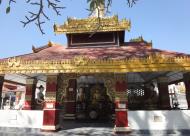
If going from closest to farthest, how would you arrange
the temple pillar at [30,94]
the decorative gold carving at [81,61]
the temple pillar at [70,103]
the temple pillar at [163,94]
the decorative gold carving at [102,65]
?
the decorative gold carving at [102,65] → the decorative gold carving at [81,61] → the temple pillar at [163,94] → the temple pillar at [30,94] → the temple pillar at [70,103]

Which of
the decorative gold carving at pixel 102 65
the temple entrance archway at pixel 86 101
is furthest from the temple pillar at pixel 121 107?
the temple entrance archway at pixel 86 101

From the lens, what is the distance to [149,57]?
33.8 feet

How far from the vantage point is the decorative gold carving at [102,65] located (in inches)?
398

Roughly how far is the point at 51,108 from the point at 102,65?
10.2 feet

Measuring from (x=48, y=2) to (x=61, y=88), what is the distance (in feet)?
23.4

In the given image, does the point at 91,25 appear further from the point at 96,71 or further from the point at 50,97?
the point at 50,97

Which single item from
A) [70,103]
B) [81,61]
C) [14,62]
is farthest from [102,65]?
[70,103]

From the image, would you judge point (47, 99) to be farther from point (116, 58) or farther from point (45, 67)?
point (116, 58)

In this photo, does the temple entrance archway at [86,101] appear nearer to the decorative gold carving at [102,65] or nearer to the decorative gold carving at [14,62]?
the decorative gold carving at [102,65]

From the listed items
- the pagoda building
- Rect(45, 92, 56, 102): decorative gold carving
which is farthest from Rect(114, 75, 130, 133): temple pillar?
Rect(45, 92, 56, 102): decorative gold carving

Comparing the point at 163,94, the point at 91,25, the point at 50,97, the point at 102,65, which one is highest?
the point at 91,25

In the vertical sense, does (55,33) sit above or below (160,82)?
above

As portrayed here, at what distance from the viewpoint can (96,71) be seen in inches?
411

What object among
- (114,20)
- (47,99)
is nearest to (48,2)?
(47,99)
